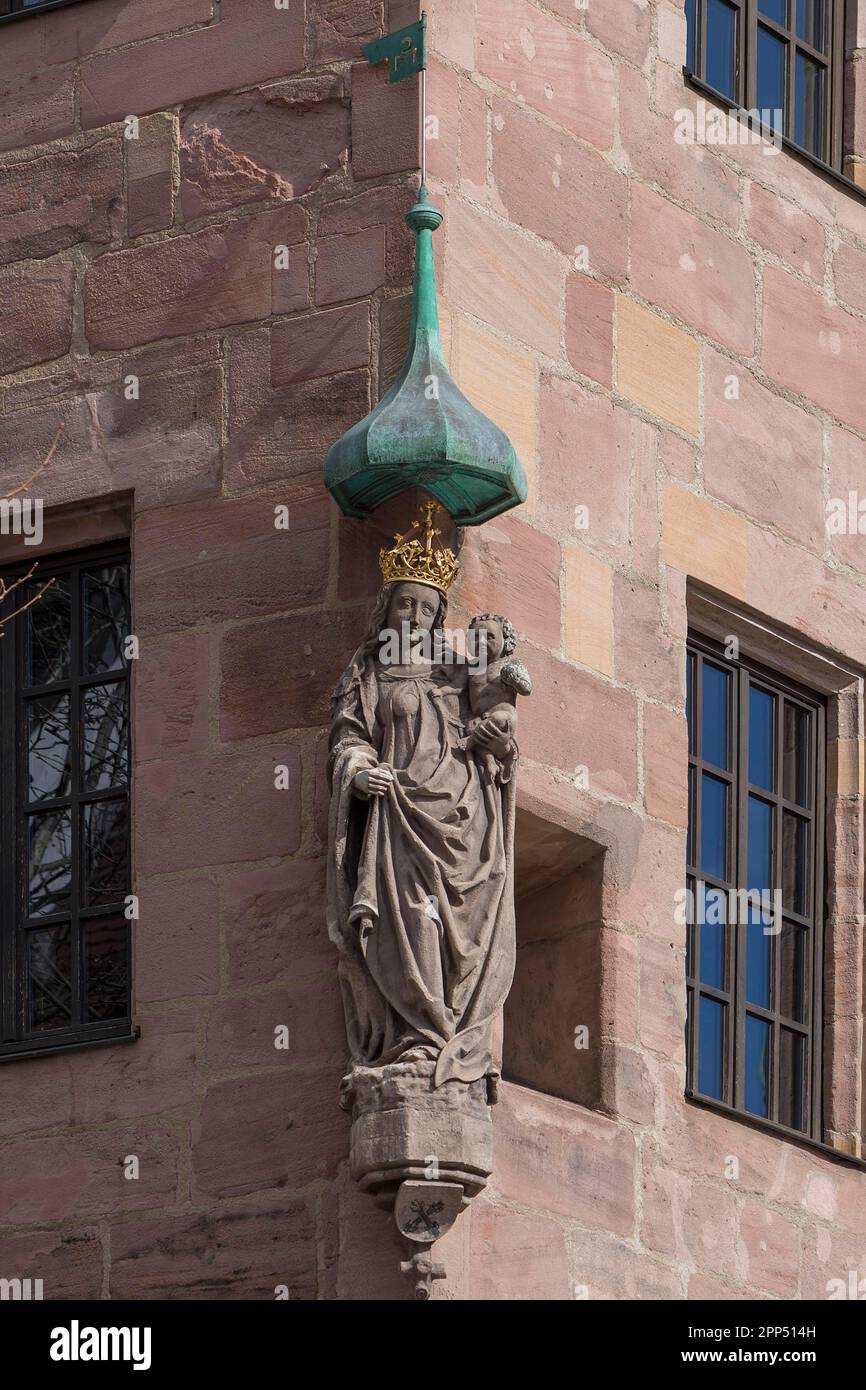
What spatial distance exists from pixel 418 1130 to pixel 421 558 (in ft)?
6.57

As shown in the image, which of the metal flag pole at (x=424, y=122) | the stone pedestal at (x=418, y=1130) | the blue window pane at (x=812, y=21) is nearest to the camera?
the stone pedestal at (x=418, y=1130)

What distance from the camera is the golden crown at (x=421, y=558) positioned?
18.1 m

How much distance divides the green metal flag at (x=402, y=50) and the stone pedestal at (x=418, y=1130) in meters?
3.67

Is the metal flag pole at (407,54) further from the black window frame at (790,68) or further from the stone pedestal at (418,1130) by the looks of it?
the stone pedestal at (418,1130)

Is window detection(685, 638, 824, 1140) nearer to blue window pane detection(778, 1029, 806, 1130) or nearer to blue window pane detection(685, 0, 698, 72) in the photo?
blue window pane detection(778, 1029, 806, 1130)

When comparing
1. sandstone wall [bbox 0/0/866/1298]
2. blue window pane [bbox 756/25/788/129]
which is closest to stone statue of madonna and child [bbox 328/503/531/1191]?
sandstone wall [bbox 0/0/866/1298]

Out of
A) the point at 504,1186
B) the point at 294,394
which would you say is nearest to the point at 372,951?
the point at 504,1186

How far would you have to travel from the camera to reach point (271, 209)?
19078 mm

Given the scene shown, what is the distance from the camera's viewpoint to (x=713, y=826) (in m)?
19.7

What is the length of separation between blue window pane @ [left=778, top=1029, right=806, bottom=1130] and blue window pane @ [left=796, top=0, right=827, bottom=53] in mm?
3890

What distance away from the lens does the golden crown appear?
18109mm

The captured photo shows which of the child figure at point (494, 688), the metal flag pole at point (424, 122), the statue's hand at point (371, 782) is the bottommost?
the statue's hand at point (371, 782)

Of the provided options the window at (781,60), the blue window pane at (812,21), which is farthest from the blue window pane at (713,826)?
the blue window pane at (812,21)

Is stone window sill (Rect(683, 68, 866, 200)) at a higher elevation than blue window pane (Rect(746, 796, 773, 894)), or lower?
higher
